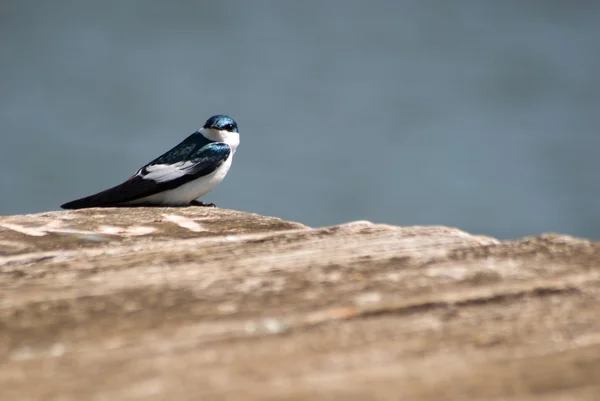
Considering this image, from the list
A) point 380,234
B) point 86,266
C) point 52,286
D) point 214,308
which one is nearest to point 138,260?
point 86,266

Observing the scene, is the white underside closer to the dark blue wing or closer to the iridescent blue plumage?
the dark blue wing

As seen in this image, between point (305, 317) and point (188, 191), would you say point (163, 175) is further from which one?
point (305, 317)

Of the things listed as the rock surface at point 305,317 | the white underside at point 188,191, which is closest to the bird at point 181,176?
the white underside at point 188,191

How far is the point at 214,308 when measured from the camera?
4.62 ft

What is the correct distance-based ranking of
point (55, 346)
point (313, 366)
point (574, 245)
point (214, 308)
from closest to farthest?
point (313, 366) → point (55, 346) → point (214, 308) → point (574, 245)

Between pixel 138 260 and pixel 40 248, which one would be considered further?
pixel 40 248

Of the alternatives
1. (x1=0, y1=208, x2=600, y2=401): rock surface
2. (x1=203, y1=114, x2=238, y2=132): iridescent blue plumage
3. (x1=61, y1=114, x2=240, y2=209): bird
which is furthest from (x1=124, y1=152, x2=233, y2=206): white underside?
(x1=0, y1=208, x2=600, y2=401): rock surface

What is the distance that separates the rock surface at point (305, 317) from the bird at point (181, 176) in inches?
112

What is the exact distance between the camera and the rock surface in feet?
3.67

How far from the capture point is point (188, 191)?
5.02 metres

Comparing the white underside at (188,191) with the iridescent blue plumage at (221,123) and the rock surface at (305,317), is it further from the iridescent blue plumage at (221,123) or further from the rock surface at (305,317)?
the rock surface at (305,317)

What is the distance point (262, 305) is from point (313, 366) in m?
0.26

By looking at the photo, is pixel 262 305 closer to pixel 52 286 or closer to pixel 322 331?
pixel 322 331

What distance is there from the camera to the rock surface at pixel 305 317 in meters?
1.12
